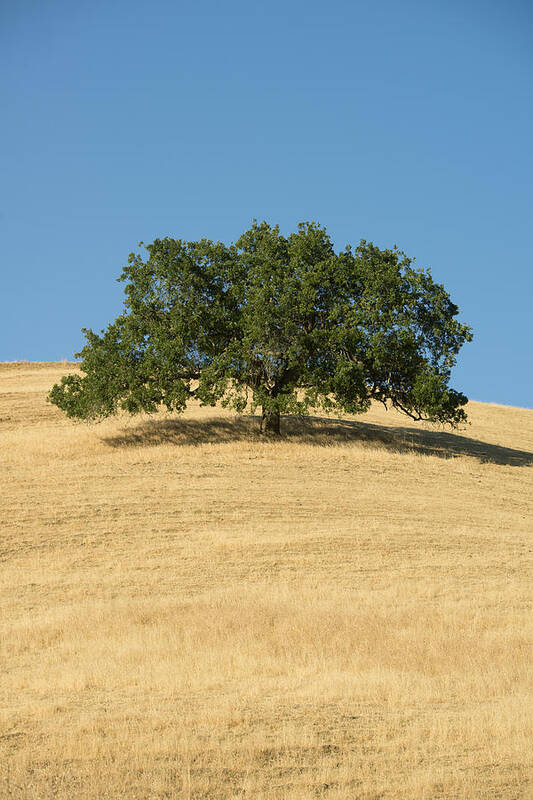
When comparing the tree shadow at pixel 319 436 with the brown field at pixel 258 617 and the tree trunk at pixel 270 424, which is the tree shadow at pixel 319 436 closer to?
the brown field at pixel 258 617

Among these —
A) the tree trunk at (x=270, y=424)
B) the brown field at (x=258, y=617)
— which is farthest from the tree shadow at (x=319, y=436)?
the tree trunk at (x=270, y=424)

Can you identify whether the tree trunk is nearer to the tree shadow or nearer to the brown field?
the tree shadow

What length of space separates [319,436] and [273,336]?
22.7 ft

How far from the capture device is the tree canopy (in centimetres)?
3703

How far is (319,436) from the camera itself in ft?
135

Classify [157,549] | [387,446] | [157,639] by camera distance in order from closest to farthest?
1. [157,639]
2. [157,549]
3. [387,446]

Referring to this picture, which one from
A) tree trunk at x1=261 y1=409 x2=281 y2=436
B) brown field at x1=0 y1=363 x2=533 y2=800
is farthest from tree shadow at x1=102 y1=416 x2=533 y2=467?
tree trunk at x1=261 y1=409 x2=281 y2=436

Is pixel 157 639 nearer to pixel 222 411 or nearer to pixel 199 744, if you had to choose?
pixel 199 744

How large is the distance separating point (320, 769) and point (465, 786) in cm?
173

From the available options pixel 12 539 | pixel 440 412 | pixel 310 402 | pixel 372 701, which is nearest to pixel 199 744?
pixel 372 701

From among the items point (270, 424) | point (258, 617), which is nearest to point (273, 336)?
point (270, 424)

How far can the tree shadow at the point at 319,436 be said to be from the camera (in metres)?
38.7

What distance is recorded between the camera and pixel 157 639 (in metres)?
15.6

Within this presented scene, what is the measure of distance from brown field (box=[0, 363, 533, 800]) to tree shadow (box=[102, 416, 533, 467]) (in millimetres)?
331
